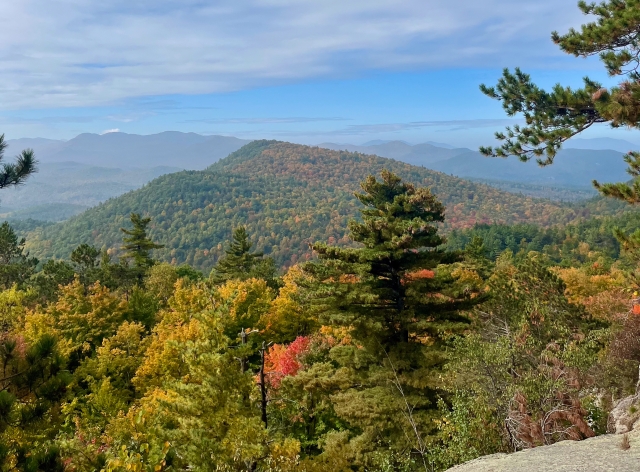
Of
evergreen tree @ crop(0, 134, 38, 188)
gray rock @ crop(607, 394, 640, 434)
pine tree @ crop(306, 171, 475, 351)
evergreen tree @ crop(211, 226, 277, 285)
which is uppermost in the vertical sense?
evergreen tree @ crop(0, 134, 38, 188)

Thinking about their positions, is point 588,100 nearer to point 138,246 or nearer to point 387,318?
point 387,318

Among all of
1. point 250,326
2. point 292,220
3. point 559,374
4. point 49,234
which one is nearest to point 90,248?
point 250,326

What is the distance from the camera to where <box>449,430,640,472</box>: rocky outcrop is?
6.30m

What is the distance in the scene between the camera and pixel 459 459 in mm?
8641

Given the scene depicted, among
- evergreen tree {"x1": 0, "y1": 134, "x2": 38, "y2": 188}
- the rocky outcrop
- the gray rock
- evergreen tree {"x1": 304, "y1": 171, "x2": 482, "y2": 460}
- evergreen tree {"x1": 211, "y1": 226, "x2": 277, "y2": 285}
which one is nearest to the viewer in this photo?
the rocky outcrop

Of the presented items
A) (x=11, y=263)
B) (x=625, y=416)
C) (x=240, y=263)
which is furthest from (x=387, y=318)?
(x=11, y=263)

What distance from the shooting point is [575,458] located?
6.70m

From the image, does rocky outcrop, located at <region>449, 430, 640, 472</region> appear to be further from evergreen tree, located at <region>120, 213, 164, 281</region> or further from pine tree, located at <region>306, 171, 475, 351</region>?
evergreen tree, located at <region>120, 213, 164, 281</region>

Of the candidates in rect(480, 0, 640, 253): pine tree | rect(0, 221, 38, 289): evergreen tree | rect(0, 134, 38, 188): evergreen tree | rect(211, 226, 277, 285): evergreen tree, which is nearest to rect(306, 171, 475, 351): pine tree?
rect(480, 0, 640, 253): pine tree

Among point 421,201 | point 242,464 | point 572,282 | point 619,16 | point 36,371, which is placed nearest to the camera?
point 36,371

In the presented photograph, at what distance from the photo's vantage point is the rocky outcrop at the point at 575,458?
630 cm

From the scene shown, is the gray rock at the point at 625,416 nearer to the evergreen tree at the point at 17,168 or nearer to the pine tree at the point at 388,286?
the pine tree at the point at 388,286

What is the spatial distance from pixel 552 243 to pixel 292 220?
98849 millimetres

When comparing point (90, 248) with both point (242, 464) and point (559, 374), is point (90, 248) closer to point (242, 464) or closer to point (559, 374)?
point (242, 464)
